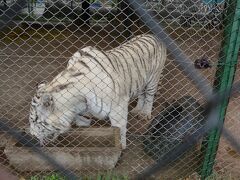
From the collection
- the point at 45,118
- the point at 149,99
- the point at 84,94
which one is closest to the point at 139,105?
the point at 149,99

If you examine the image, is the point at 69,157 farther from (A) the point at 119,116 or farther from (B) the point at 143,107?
(B) the point at 143,107

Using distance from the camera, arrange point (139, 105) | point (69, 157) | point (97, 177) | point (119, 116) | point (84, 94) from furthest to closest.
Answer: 1. point (139, 105)
2. point (119, 116)
3. point (84, 94)
4. point (69, 157)
5. point (97, 177)

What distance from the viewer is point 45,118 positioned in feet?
10.2

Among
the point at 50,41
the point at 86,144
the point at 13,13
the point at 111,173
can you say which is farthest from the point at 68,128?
the point at 50,41

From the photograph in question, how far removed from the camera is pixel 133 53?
3910 millimetres

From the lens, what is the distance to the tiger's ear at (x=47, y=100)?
3020mm

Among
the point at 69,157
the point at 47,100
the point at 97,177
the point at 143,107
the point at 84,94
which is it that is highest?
the point at 47,100

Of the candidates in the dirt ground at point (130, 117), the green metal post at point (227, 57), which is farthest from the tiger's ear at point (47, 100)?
the green metal post at point (227, 57)

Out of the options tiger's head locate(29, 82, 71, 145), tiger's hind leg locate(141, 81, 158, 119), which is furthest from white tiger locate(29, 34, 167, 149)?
tiger's hind leg locate(141, 81, 158, 119)

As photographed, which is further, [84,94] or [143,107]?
[143,107]

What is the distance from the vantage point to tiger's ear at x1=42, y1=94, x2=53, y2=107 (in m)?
3.02

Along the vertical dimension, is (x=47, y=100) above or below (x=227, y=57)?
above

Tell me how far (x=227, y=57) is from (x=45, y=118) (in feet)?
4.68

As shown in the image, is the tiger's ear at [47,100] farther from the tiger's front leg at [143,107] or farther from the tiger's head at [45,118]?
the tiger's front leg at [143,107]
